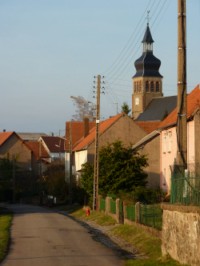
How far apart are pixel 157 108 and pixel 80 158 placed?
231 ft

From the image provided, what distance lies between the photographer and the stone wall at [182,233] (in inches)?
648

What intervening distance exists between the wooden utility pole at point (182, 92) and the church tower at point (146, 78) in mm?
135245

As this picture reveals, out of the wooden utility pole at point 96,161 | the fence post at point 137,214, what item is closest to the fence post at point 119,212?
the fence post at point 137,214

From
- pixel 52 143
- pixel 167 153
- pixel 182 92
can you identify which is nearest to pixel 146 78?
pixel 52 143

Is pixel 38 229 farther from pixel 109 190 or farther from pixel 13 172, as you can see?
pixel 13 172

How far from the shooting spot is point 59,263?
64.5ft

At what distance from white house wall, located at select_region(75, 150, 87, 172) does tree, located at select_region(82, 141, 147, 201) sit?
19.8 m

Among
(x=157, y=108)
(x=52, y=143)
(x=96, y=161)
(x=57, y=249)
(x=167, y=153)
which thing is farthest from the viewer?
(x=157, y=108)

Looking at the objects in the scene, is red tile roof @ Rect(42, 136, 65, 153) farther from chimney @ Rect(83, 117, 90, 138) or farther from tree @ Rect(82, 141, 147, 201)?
tree @ Rect(82, 141, 147, 201)

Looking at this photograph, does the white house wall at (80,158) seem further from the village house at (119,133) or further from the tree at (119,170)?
the tree at (119,170)

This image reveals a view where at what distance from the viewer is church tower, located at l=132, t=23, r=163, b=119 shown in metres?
157

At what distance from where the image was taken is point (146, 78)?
523 ft

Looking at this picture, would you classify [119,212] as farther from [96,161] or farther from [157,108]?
[157,108]

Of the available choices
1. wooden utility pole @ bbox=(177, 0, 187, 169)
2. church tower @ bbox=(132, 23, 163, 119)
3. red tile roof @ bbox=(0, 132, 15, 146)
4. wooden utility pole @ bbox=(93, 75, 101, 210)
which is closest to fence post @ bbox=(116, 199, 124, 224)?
wooden utility pole @ bbox=(93, 75, 101, 210)
